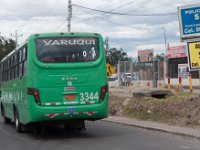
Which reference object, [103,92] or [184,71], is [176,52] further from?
[103,92]

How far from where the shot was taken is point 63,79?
13766 millimetres

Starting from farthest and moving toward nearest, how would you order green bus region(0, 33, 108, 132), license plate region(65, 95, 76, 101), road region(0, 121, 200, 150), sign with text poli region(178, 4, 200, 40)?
sign with text poli region(178, 4, 200, 40)
license plate region(65, 95, 76, 101)
green bus region(0, 33, 108, 132)
road region(0, 121, 200, 150)

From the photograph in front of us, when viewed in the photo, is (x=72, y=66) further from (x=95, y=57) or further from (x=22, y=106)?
(x=22, y=106)

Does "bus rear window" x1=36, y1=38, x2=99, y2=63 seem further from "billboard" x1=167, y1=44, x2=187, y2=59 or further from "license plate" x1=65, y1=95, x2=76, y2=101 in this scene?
"billboard" x1=167, y1=44, x2=187, y2=59

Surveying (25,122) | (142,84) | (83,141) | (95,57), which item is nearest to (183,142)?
(83,141)

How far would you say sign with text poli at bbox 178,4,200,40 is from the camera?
663 inches

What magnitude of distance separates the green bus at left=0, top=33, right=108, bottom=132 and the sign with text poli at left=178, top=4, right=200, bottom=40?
4134 mm

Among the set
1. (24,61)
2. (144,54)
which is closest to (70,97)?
(24,61)

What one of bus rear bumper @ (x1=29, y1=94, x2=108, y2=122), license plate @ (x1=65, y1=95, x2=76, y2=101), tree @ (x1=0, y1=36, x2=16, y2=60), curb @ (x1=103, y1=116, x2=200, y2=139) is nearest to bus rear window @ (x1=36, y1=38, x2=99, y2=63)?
license plate @ (x1=65, y1=95, x2=76, y2=101)

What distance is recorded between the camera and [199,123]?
51.3 feet

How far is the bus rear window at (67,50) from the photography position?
544 inches

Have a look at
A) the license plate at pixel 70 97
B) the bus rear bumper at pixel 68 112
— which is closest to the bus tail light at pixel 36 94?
the bus rear bumper at pixel 68 112

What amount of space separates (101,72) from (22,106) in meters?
2.79

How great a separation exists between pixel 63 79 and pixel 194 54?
593 centimetres
